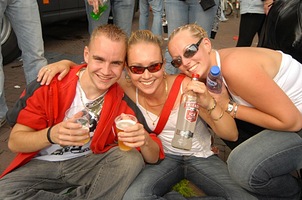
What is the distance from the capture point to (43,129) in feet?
6.96

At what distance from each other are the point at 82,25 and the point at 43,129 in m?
6.91

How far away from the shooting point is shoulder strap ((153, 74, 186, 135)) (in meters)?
2.33

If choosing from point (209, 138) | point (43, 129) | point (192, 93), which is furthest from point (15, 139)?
point (209, 138)

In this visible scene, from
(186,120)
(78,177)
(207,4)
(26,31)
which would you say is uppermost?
(207,4)

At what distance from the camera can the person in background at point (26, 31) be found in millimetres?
3312

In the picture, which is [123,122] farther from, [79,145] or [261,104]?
[261,104]

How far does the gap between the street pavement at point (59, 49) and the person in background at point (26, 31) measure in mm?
579

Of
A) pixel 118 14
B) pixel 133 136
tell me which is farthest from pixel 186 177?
pixel 118 14

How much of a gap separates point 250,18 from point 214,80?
6.59 feet

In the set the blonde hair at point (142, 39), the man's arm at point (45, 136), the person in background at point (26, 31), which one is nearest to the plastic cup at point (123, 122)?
the man's arm at point (45, 136)

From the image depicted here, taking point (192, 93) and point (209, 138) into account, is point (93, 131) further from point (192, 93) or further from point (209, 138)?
point (209, 138)

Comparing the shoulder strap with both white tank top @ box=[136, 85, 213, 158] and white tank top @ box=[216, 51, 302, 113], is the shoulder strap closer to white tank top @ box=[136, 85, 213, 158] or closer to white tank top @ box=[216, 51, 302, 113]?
white tank top @ box=[136, 85, 213, 158]

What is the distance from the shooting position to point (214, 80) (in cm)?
209

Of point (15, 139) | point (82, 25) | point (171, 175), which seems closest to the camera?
point (15, 139)
